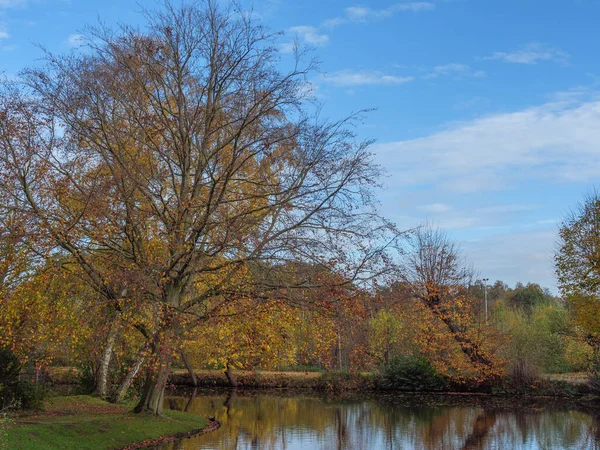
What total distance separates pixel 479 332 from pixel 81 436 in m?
27.8

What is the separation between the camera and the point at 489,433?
72.8 ft

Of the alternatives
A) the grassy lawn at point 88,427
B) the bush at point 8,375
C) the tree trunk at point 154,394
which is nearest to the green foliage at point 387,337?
the grassy lawn at point 88,427

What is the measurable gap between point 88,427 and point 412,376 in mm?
28108

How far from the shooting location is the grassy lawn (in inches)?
617

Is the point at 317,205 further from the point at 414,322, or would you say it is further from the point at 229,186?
the point at 414,322

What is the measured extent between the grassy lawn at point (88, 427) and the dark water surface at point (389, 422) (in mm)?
1118

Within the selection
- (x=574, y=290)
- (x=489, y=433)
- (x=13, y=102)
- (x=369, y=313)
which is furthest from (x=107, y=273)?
(x=574, y=290)

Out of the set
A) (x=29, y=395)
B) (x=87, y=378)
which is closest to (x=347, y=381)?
(x=87, y=378)

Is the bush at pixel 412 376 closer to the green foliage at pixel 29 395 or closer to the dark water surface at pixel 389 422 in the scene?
the dark water surface at pixel 389 422

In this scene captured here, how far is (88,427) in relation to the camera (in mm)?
17797

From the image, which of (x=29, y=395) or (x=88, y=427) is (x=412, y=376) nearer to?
(x=29, y=395)

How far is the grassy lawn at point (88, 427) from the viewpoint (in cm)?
1566

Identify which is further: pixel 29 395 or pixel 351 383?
pixel 351 383

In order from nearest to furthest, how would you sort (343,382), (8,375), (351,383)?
(8,375) < (343,382) < (351,383)
